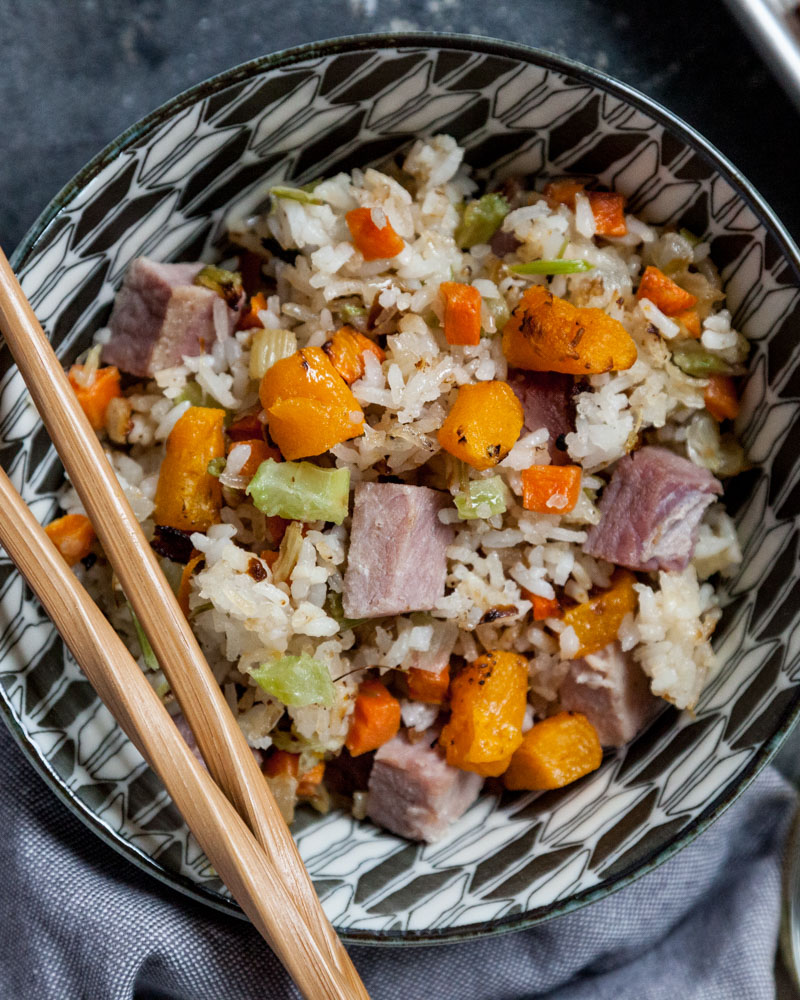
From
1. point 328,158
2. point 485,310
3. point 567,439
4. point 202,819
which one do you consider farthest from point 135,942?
point 328,158

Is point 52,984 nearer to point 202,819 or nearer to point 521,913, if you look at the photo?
point 202,819

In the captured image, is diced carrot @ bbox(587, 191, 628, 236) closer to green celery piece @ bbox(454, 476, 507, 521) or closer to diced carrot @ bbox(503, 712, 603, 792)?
green celery piece @ bbox(454, 476, 507, 521)

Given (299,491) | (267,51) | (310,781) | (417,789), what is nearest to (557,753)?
(417,789)

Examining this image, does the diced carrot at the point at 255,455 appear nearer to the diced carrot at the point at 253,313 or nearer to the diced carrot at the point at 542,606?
the diced carrot at the point at 253,313

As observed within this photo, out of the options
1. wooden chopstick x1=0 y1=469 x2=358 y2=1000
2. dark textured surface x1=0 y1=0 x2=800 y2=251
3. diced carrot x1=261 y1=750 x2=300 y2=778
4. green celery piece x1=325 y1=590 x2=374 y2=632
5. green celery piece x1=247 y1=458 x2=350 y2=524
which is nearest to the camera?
wooden chopstick x1=0 y1=469 x2=358 y2=1000

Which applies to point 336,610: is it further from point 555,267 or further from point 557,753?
point 555,267

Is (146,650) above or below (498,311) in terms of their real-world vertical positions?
below

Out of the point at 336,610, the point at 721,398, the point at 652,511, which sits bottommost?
the point at 336,610

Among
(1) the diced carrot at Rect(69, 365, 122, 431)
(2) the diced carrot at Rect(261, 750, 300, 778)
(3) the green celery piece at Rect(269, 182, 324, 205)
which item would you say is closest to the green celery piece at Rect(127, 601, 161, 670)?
(2) the diced carrot at Rect(261, 750, 300, 778)
